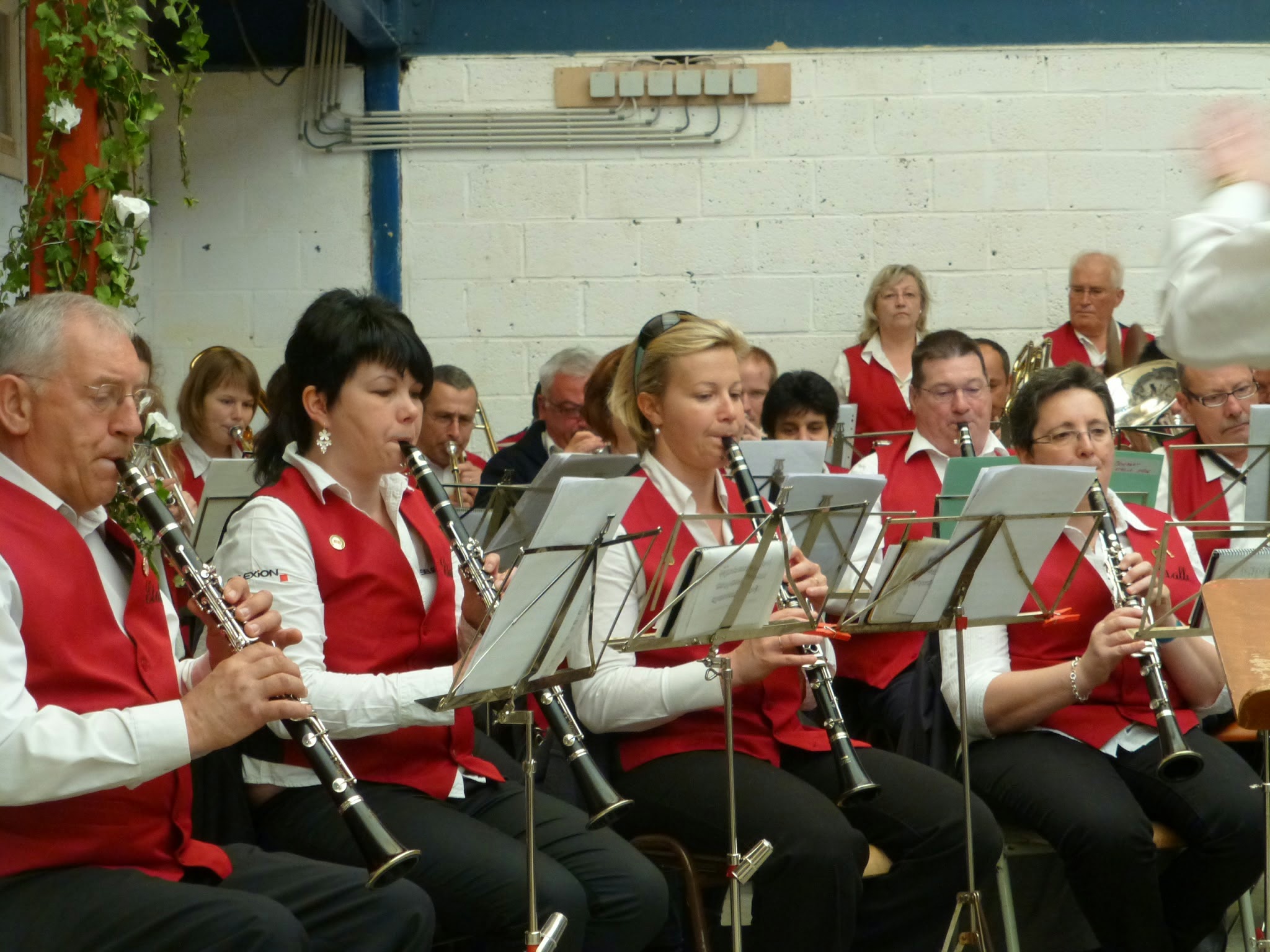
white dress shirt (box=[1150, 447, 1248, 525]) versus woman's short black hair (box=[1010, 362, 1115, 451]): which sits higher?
woman's short black hair (box=[1010, 362, 1115, 451])

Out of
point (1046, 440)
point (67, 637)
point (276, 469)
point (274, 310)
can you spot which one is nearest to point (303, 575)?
point (276, 469)

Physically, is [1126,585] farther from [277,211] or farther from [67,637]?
[277,211]

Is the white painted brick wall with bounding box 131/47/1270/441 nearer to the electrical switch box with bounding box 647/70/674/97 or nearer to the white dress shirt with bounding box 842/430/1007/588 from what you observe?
the electrical switch box with bounding box 647/70/674/97

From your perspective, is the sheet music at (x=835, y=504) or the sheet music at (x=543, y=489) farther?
the sheet music at (x=543, y=489)

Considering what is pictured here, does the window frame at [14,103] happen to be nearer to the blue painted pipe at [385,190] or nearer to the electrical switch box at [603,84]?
the blue painted pipe at [385,190]

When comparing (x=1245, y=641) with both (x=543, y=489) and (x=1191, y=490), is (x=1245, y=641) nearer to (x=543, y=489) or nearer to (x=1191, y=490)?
(x=543, y=489)

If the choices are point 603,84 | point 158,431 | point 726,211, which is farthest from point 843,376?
point 158,431

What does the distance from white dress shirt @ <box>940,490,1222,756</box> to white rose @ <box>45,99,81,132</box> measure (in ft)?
Answer: 6.44

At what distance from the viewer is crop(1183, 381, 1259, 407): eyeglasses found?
3811 millimetres

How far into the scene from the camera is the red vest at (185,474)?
4055mm

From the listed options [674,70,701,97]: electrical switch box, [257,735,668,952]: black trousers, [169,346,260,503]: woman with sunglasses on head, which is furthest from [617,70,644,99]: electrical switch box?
[257,735,668,952]: black trousers

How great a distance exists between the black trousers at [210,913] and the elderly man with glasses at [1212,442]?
244 centimetres

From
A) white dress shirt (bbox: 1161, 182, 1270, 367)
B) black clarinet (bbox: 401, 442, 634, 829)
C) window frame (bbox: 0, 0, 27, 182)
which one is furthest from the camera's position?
window frame (bbox: 0, 0, 27, 182)

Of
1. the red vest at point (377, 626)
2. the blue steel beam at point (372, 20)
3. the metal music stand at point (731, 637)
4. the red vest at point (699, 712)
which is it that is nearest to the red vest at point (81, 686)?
the red vest at point (377, 626)
